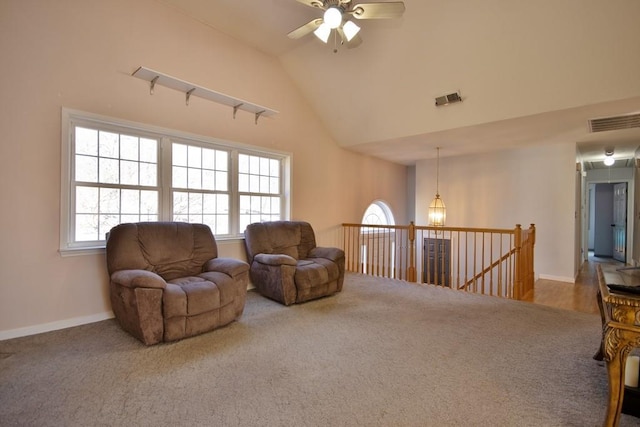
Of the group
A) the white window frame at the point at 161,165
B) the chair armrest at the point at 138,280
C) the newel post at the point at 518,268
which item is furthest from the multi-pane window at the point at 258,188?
the newel post at the point at 518,268

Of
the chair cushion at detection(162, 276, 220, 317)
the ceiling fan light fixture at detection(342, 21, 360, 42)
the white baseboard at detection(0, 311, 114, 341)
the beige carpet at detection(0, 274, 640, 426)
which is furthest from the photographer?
the ceiling fan light fixture at detection(342, 21, 360, 42)

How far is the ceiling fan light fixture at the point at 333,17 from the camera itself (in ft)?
8.27

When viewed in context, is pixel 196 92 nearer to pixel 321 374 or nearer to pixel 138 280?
pixel 138 280

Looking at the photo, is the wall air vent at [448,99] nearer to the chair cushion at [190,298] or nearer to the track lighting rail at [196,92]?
the track lighting rail at [196,92]

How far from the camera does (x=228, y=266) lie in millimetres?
3143

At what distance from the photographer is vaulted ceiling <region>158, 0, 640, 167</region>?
9.59 ft

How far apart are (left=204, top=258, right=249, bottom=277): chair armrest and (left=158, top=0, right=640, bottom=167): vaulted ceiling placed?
8.10 ft

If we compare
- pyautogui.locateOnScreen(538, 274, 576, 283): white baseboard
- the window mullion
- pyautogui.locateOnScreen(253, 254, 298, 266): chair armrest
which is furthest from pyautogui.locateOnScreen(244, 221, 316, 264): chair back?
pyautogui.locateOnScreen(538, 274, 576, 283): white baseboard

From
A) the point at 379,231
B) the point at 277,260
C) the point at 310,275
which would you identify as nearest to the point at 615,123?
the point at 379,231

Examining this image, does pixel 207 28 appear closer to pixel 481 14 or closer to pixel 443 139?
pixel 481 14

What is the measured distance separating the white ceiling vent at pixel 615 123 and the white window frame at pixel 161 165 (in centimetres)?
Result: 427

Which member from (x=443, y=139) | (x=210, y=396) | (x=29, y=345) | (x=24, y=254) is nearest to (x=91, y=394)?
(x=210, y=396)

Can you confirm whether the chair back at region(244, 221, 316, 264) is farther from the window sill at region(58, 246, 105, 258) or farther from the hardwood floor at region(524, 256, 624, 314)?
the hardwood floor at region(524, 256, 624, 314)

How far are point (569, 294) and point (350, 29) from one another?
4.68 metres
